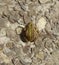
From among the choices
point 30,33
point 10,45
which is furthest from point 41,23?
point 10,45

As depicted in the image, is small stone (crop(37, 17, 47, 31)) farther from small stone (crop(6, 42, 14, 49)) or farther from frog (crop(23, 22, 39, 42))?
small stone (crop(6, 42, 14, 49))

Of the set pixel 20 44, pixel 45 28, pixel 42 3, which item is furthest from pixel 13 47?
pixel 42 3

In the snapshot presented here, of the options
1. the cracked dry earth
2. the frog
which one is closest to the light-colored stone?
the cracked dry earth

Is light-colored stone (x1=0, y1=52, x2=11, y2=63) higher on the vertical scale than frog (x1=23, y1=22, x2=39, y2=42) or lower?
lower

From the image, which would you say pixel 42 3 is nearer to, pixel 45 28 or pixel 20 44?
pixel 45 28

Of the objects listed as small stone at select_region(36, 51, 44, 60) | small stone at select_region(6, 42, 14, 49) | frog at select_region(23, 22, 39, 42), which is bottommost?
small stone at select_region(36, 51, 44, 60)

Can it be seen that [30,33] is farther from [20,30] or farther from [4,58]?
[4,58]

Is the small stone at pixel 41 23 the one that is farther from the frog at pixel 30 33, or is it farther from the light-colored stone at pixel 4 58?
the light-colored stone at pixel 4 58

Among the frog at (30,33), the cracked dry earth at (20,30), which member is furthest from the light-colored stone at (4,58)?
the frog at (30,33)

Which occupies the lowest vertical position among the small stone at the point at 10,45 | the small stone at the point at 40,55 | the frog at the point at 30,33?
the small stone at the point at 40,55
